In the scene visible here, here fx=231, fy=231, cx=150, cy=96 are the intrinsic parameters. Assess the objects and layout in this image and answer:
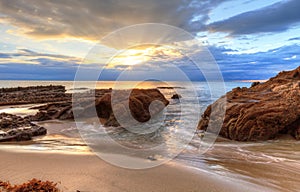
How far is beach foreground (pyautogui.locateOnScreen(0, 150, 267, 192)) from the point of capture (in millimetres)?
3207

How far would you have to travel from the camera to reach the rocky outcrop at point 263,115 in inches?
265

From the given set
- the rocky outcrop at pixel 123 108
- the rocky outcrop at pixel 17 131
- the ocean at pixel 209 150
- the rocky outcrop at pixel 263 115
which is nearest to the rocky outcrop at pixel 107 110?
the rocky outcrop at pixel 123 108

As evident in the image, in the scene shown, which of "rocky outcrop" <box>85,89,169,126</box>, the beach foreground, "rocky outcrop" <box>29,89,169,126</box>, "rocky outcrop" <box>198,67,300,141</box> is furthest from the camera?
"rocky outcrop" <box>29,89,169,126</box>

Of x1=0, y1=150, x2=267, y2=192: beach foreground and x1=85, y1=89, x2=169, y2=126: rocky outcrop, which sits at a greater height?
x1=85, y1=89, x2=169, y2=126: rocky outcrop

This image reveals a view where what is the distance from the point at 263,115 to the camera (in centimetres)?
689

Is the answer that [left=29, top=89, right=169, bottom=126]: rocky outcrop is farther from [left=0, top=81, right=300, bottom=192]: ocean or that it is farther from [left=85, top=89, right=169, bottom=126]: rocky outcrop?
[left=0, top=81, right=300, bottom=192]: ocean

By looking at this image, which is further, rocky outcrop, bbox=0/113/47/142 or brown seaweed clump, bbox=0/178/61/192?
rocky outcrop, bbox=0/113/47/142

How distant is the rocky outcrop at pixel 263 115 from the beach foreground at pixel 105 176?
3.59m

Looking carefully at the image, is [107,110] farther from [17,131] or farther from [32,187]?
[32,187]

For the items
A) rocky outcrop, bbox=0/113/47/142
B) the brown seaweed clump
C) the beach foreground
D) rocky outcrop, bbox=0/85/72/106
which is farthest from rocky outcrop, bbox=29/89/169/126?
rocky outcrop, bbox=0/85/72/106

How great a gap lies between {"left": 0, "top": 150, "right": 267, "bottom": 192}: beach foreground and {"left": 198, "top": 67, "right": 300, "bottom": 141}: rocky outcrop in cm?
359

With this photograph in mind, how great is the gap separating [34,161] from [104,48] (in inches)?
113

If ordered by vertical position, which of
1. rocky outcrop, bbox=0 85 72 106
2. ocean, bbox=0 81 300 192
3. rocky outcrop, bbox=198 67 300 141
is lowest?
ocean, bbox=0 81 300 192

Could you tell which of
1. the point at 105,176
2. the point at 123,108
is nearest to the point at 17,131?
the point at 105,176
